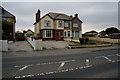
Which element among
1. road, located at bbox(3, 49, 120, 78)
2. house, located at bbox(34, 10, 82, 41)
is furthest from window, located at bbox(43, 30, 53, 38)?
road, located at bbox(3, 49, 120, 78)

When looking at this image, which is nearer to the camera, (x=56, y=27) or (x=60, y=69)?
(x=60, y=69)

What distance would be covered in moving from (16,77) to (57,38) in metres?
30.1

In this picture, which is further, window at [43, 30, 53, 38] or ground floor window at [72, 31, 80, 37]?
ground floor window at [72, 31, 80, 37]

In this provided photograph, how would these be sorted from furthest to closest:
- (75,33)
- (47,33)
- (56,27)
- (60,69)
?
(75,33) → (56,27) → (47,33) → (60,69)

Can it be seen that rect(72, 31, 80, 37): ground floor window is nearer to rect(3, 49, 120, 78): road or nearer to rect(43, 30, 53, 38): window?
rect(43, 30, 53, 38): window

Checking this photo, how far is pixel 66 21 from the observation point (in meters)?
38.5

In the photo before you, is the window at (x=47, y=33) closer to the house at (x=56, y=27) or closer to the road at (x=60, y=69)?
the house at (x=56, y=27)

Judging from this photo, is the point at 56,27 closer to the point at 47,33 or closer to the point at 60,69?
the point at 47,33

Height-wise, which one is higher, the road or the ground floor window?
the ground floor window

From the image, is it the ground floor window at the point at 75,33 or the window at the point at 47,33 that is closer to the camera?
the window at the point at 47,33

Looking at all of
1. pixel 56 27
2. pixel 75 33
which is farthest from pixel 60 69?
pixel 75 33

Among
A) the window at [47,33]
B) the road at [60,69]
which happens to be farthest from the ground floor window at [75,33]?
the road at [60,69]

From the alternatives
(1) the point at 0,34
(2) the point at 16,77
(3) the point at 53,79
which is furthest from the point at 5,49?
(3) the point at 53,79

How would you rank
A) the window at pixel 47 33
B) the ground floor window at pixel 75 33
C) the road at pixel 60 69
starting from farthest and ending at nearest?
the ground floor window at pixel 75 33 → the window at pixel 47 33 → the road at pixel 60 69
